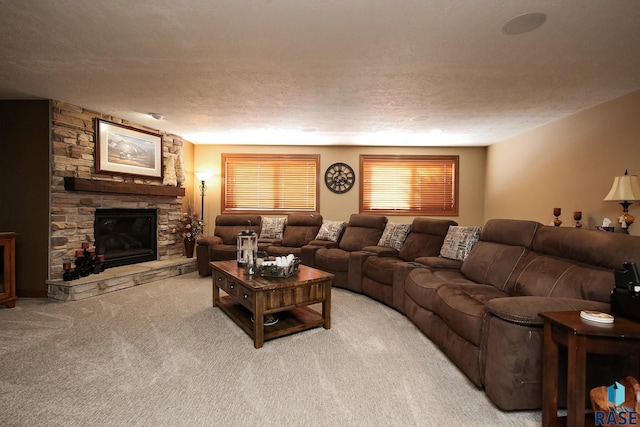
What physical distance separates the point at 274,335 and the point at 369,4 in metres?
2.41

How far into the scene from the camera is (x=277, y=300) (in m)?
2.54

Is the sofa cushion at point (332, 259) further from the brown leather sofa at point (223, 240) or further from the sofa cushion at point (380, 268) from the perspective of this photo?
the brown leather sofa at point (223, 240)

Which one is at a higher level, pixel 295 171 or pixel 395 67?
pixel 395 67

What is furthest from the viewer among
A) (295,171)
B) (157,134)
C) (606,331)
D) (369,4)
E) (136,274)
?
(295,171)

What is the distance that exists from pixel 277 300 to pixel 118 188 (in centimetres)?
313

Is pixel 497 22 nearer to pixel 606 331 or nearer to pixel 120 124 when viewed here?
pixel 606 331

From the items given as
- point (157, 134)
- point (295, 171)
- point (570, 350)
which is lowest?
point (570, 350)

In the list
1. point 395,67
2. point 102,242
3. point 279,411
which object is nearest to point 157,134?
point 102,242

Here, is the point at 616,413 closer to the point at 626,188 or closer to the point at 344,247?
the point at 626,188

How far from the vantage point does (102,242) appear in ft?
14.3

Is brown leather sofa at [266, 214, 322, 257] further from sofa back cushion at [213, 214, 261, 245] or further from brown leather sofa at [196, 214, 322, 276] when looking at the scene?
sofa back cushion at [213, 214, 261, 245]

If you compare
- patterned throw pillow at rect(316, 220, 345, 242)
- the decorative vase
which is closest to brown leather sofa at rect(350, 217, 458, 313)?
patterned throw pillow at rect(316, 220, 345, 242)

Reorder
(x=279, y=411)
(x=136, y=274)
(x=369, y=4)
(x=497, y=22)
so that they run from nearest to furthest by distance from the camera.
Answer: (x=279, y=411) < (x=369, y=4) < (x=497, y=22) < (x=136, y=274)

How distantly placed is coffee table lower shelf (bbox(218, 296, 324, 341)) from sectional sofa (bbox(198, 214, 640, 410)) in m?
0.92
